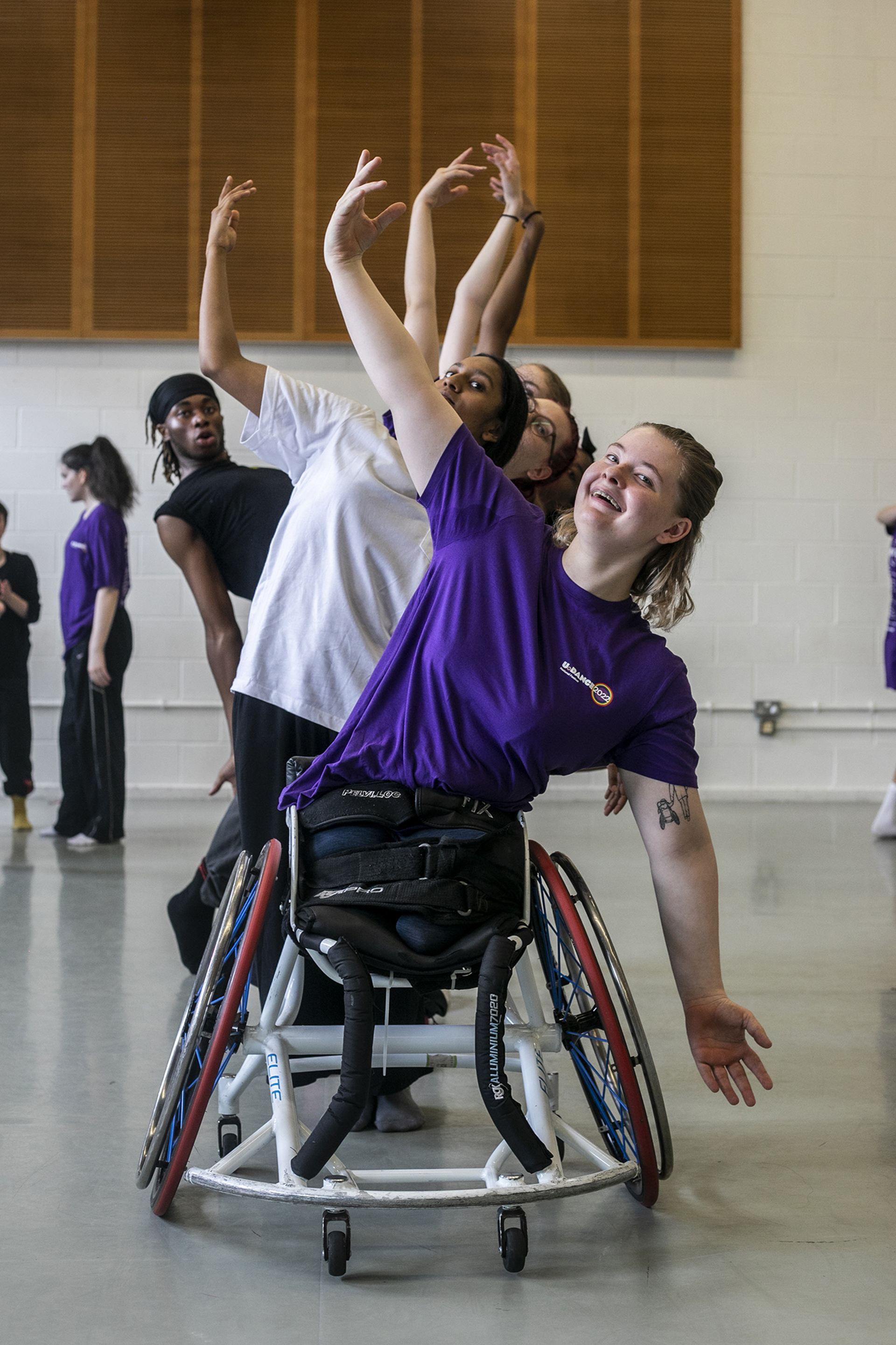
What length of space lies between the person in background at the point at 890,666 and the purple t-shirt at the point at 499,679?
3821 millimetres

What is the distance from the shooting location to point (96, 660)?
5078 millimetres

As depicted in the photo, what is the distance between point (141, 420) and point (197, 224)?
3.41 feet

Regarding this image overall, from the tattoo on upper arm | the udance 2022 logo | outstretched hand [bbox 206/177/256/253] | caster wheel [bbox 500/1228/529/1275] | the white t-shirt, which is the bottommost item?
caster wheel [bbox 500/1228/529/1275]

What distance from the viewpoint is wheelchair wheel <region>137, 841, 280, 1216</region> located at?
1537 millimetres

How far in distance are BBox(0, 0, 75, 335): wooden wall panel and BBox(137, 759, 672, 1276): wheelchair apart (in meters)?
5.33

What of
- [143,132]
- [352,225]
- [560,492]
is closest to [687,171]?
[143,132]

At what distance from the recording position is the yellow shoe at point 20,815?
5.34 metres

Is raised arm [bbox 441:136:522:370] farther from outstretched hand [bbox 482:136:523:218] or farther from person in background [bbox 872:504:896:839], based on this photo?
person in background [bbox 872:504:896:839]

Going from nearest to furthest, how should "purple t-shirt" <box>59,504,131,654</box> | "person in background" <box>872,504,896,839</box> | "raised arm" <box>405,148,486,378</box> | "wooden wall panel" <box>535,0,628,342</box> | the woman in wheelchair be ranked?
1. the woman in wheelchair
2. "raised arm" <box>405,148,486,378</box>
3. "purple t-shirt" <box>59,504,131,654</box>
4. "person in background" <box>872,504,896,839</box>
5. "wooden wall panel" <box>535,0,628,342</box>

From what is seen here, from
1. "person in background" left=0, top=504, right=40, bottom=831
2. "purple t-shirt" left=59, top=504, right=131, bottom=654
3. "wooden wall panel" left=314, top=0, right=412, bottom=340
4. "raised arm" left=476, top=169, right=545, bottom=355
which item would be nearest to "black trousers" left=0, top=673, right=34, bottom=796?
"person in background" left=0, top=504, right=40, bottom=831

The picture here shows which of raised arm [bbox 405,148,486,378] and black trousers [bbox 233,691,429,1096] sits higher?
raised arm [bbox 405,148,486,378]

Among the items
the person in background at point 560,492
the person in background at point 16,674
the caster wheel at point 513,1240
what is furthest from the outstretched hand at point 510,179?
the person in background at point 16,674

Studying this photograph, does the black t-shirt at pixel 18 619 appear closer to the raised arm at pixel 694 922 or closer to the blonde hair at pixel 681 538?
the blonde hair at pixel 681 538

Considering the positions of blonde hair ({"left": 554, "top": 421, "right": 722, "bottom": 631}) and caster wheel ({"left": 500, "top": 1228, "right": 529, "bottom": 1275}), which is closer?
caster wheel ({"left": 500, "top": 1228, "right": 529, "bottom": 1275})
